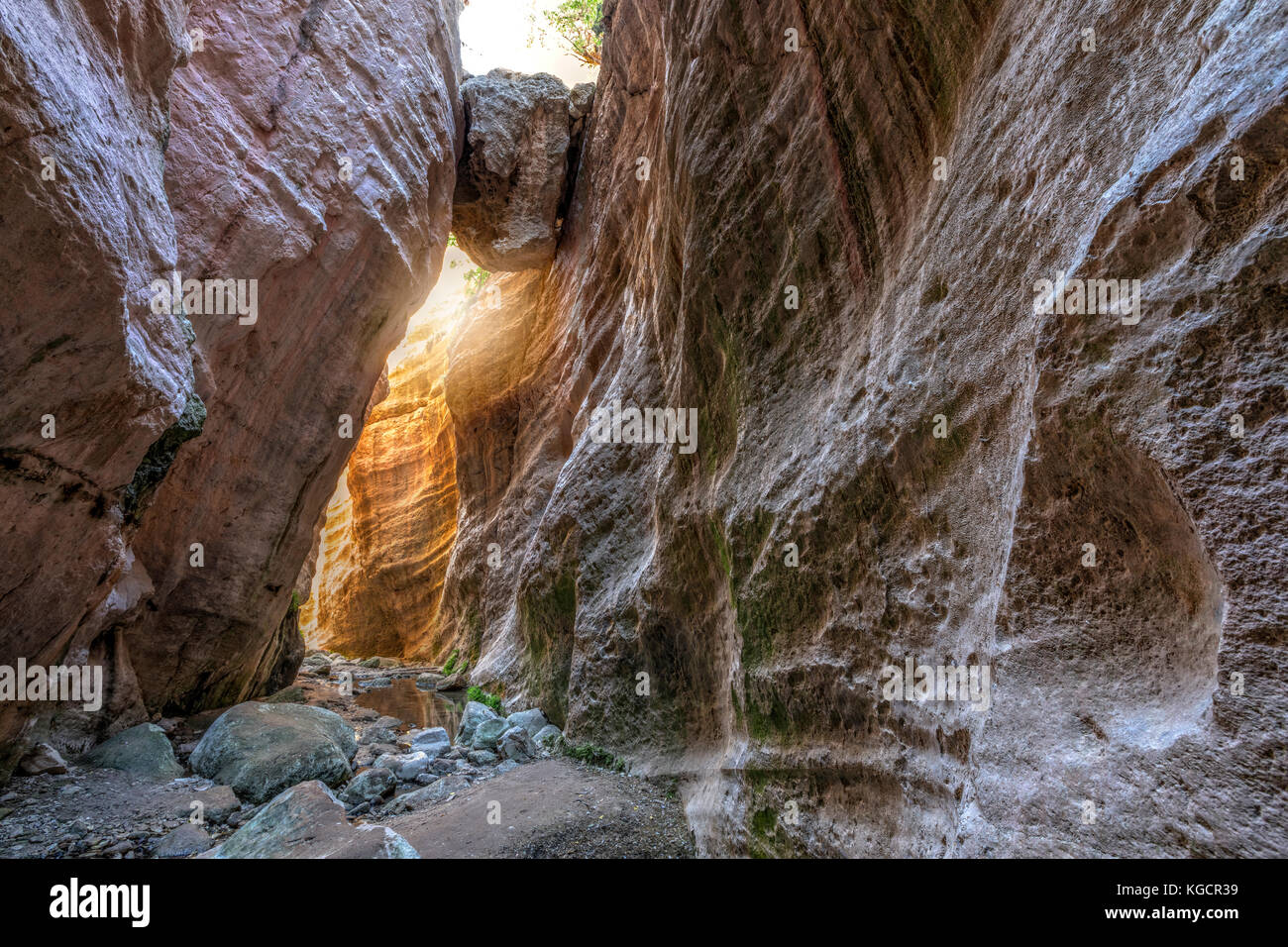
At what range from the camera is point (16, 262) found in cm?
361

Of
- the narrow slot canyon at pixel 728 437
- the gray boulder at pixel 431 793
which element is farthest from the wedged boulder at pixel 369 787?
the gray boulder at pixel 431 793

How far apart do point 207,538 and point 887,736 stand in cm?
956

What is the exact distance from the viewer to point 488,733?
322 inches

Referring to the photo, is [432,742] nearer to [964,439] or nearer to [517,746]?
[517,746]

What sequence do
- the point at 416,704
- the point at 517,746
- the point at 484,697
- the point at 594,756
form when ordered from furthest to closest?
the point at 416,704
the point at 484,697
the point at 517,746
the point at 594,756

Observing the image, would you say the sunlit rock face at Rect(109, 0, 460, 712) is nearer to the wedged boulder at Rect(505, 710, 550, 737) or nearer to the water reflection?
the water reflection

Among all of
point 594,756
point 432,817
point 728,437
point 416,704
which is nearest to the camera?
point 432,817

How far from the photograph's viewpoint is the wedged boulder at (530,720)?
8.41m

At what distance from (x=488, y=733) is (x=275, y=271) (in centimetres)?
653

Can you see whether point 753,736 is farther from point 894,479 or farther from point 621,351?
point 621,351

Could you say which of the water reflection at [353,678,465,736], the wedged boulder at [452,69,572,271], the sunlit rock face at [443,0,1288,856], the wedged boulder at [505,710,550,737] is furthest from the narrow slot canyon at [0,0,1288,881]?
the wedged boulder at [452,69,572,271]

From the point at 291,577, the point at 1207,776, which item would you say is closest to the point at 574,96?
Result: the point at 291,577

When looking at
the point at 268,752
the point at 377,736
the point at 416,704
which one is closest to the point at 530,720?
the point at 377,736

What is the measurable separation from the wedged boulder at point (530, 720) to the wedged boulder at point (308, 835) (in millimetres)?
3898
